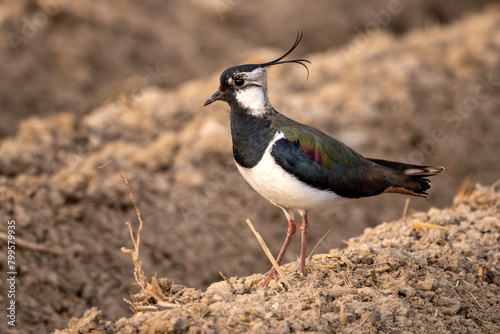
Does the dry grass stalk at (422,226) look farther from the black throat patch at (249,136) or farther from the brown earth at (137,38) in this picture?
the brown earth at (137,38)

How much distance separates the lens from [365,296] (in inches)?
159

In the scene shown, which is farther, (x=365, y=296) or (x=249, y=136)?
(x=249, y=136)

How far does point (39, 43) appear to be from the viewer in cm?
1105

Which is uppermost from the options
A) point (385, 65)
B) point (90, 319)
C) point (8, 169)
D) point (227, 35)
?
point (227, 35)

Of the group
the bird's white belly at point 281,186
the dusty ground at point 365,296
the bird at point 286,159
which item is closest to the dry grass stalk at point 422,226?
the dusty ground at point 365,296

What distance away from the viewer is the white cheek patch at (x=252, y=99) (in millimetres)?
4367

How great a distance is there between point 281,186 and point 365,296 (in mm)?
973

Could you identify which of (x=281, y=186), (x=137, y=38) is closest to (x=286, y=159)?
(x=281, y=186)

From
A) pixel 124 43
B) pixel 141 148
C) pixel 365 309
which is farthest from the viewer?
pixel 124 43

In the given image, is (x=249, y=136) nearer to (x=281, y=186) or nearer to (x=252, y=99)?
(x=252, y=99)

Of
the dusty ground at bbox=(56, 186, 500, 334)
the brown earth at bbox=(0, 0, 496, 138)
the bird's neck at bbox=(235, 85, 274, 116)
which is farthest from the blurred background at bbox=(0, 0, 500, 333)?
the bird's neck at bbox=(235, 85, 274, 116)

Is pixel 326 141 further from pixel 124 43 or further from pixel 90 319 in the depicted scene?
pixel 124 43

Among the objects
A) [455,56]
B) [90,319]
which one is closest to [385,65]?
[455,56]

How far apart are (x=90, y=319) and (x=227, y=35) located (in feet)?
34.6
